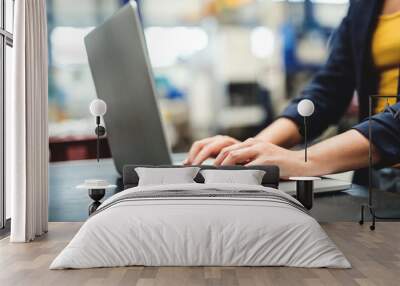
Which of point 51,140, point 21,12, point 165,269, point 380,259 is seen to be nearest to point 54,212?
point 51,140

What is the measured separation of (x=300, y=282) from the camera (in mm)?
3684

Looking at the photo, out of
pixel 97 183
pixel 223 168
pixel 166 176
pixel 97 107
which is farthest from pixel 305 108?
pixel 97 183

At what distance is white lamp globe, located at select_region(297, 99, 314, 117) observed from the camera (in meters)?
6.33

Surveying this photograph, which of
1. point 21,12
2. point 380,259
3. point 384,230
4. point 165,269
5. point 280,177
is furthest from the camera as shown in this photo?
point 280,177

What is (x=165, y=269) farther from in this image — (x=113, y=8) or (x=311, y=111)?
(x=113, y=8)

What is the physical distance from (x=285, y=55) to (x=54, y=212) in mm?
3367

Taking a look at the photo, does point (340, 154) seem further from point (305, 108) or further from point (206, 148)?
point (206, 148)

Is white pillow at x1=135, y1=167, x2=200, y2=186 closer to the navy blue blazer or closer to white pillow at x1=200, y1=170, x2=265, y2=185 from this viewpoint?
white pillow at x1=200, y1=170, x2=265, y2=185

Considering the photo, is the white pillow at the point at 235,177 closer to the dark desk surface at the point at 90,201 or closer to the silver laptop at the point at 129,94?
the silver laptop at the point at 129,94

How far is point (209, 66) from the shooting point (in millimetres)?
6648

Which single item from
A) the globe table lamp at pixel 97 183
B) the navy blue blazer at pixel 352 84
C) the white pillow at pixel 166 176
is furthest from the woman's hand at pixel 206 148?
the globe table lamp at pixel 97 183

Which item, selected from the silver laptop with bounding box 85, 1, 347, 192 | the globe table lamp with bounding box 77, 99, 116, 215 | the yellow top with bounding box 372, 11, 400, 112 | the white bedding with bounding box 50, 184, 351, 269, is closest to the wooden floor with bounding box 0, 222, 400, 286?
the white bedding with bounding box 50, 184, 351, 269

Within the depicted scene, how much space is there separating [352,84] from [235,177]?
75.8 inches

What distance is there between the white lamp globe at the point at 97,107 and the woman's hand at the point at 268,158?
144 cm
